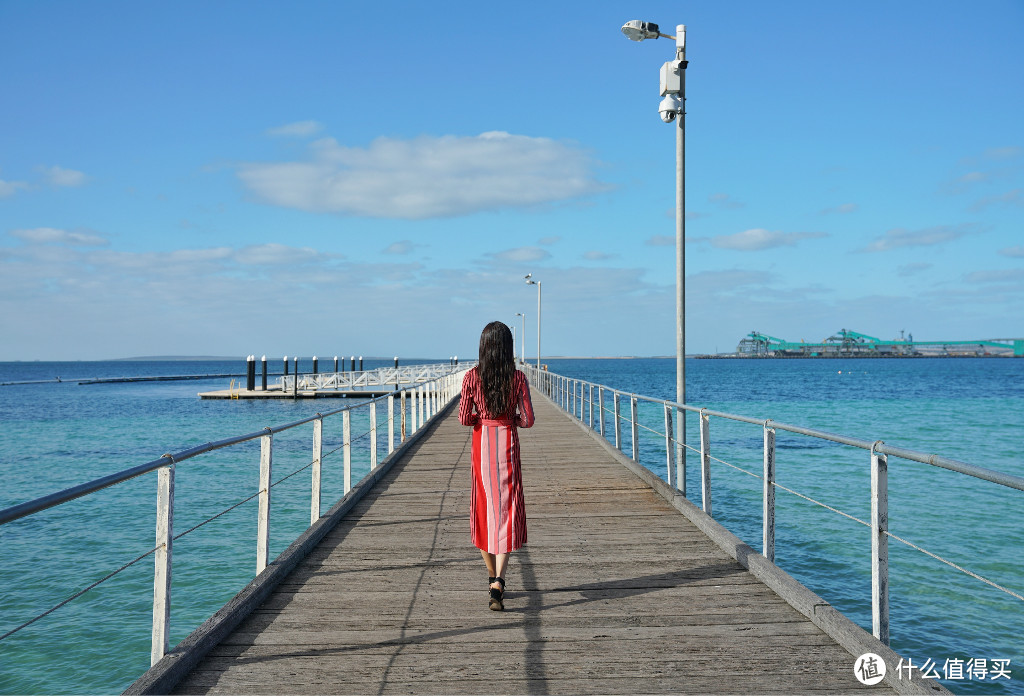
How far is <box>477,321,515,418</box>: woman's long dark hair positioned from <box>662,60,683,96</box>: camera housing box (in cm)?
497

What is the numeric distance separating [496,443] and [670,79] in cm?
545

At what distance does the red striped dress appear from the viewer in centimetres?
415

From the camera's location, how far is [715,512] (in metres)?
12.5

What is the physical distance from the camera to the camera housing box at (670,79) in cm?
795

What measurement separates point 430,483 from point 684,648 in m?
5.35

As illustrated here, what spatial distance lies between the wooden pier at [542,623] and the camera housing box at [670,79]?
4574mm

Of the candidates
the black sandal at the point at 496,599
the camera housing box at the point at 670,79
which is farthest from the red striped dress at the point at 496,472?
the camera housing box at the point at 670,79

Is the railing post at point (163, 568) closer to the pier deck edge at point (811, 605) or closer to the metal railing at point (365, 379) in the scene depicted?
the pier deck edge at point (811, 605)

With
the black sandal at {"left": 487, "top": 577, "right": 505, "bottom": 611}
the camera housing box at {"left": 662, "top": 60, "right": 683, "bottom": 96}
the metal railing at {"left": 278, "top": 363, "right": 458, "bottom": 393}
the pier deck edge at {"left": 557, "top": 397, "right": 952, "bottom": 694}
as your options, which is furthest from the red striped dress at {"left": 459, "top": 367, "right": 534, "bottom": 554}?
the metal railing at {"left": 278, "top": 363, "right": 458, "bottom": 393}

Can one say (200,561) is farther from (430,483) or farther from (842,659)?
(842,659)

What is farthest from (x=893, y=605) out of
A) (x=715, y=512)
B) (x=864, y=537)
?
(x=715, y=512)

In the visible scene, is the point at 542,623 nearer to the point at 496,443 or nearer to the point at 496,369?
the point at 496,443

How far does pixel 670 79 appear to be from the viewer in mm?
7973

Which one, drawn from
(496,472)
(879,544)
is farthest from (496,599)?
(879,544)
